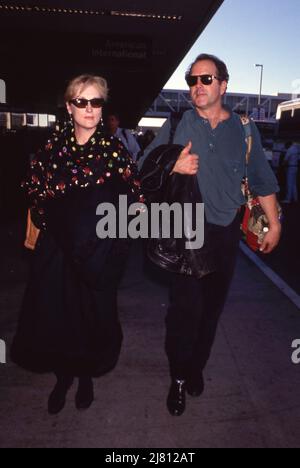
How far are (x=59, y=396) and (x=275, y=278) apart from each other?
3880 millimetres

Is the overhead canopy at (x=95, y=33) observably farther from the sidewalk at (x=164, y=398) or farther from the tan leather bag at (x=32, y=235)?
the tan leather bag at (x=32, y=235)

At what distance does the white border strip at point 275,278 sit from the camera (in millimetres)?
5180

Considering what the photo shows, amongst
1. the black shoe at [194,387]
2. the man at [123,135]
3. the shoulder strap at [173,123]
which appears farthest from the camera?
the man at [123,135]

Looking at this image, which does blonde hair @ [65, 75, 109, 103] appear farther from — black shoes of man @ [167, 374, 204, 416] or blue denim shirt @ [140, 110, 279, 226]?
black shoes of man @ [167, 374, 204, 416]

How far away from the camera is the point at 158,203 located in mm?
2693

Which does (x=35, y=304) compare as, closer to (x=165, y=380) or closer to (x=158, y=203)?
(x=158, y=203)

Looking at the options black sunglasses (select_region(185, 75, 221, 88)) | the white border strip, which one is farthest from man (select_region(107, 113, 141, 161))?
black sunglasses (select_region(185, 75, 221, 88))

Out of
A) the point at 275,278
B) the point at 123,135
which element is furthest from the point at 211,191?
the point at 123,135

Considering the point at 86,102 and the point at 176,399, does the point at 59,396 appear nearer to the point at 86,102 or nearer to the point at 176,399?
the point at 176,399

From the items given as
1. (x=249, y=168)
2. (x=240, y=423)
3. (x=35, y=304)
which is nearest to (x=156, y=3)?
(x=249, y=168)

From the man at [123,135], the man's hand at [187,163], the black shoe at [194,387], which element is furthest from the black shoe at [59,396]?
the man at [123,135]

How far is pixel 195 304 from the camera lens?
2.79 metres

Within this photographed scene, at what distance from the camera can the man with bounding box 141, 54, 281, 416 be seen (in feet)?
8.79

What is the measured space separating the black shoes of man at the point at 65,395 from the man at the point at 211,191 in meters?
0.55
